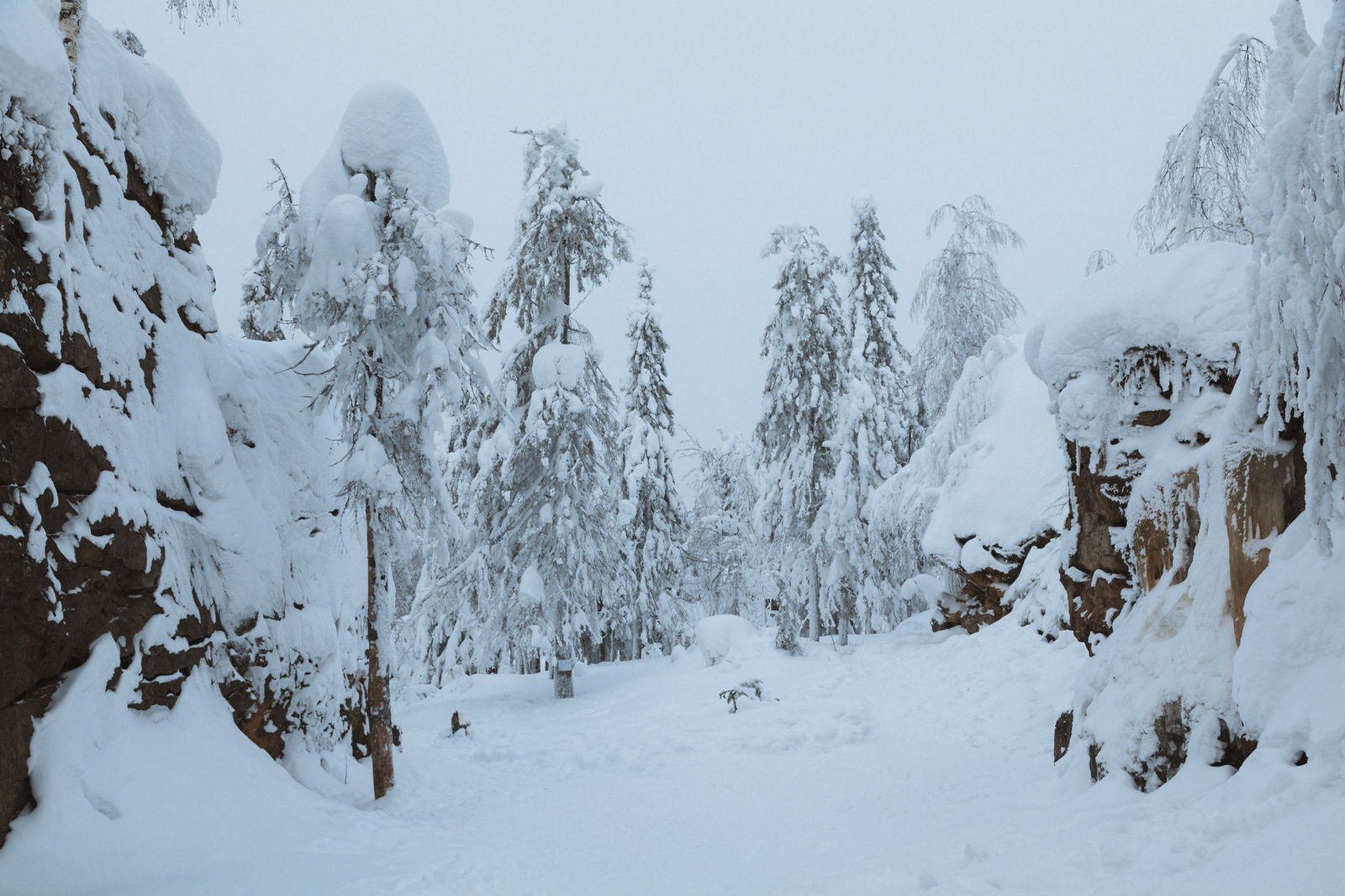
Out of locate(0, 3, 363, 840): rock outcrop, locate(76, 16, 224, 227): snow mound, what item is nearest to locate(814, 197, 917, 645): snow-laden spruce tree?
locate(0, 3, 363, 840): rock outcrop

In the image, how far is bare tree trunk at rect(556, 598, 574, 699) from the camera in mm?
15477

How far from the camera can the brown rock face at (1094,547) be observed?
6.49m

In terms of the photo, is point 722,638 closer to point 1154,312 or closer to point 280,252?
point 280,252

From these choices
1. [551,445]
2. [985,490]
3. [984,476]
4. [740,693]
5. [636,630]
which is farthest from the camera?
[636,630]

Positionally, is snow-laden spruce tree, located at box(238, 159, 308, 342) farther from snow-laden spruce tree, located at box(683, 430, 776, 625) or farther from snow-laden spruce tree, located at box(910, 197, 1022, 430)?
snow-laden spruce tree, located at box(910, 197, 1022, 430)

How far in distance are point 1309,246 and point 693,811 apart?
21.1 feet

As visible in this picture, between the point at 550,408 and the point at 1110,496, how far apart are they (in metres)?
10.6

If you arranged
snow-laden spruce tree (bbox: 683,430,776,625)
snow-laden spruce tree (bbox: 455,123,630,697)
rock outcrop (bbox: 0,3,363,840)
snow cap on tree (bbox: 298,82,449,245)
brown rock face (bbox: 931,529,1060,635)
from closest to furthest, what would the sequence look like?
rock outcrop (bbox: 0,3,363,840)
snow cap on tree (bbox: 298,82,449,245)
brown rock face (bbox: 931,529,1060,635)
snow-laden spruce tree (bbox: 455,123,630,697)
snow-laden spruce tree (bbox: 683,430,776,625)

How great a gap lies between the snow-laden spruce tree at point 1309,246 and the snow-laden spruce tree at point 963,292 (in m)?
17.3

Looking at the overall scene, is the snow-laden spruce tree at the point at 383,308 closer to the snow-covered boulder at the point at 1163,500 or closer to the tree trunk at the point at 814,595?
the snow-covered boulder at the point at 1163,500

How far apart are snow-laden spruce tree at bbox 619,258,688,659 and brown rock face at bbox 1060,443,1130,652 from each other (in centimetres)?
1399

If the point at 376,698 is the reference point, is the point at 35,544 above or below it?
above

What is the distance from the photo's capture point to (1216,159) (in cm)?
620

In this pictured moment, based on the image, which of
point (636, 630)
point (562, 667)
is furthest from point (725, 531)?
point (562, 667)
